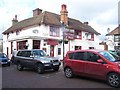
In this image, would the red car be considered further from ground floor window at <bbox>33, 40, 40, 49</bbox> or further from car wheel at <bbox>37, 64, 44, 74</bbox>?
ground floor window at <bbox>33, 40, 40, 49</bbox>

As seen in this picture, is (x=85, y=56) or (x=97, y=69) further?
(x=85, y=56)

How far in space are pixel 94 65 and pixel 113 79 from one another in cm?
130

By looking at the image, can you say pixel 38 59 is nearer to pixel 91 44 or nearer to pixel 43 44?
pixel 43 44

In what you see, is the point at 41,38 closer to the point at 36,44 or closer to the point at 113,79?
the point at 36,44

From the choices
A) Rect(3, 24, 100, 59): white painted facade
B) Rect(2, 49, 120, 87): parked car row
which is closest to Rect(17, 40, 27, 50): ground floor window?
Rect(3, 24, 100, 59): white painted facade

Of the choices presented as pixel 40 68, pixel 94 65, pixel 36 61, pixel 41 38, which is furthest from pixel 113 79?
pixel 41 38

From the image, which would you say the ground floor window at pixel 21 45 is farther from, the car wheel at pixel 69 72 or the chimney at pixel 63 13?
the car wheel at pixel 69 72

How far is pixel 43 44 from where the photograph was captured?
25.7 meters

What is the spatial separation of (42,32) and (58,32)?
3432 mm

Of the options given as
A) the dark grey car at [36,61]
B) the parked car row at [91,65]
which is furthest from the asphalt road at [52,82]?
the dark grey car at [36,61]

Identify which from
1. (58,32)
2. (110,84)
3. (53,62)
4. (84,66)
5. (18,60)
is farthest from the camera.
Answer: (58,32)

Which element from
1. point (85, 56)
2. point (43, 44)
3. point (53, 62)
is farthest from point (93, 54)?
point (43, 44)

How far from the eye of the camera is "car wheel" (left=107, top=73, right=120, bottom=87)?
874cm

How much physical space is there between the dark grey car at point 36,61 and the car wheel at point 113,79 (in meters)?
5.47
